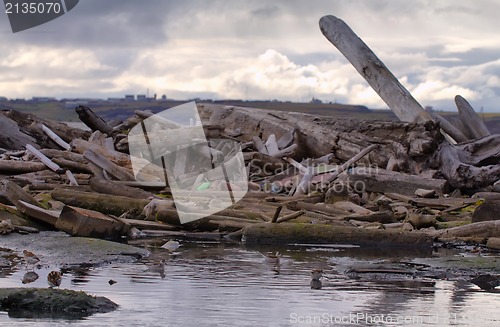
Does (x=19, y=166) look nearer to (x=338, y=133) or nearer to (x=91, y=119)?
(x=91, y=119)

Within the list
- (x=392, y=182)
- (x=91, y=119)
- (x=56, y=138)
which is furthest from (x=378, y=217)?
(x=91, y=119)

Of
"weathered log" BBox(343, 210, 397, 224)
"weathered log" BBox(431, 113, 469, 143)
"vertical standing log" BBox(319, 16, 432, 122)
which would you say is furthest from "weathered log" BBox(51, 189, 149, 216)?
"weathered log" BBox(431, 113, 469, 143)

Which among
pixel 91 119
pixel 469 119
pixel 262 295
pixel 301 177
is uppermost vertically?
pixel 91 119

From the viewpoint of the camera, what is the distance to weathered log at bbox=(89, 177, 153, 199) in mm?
17656

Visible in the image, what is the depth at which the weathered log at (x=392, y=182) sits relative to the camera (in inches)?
760

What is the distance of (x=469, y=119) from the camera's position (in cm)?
2397

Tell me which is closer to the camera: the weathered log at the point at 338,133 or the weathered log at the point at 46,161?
the weathered log at the point at 46,161

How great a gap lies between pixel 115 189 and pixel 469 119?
33.7 ft

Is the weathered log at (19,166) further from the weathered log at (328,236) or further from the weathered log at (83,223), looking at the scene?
the weathered log at (328,236)

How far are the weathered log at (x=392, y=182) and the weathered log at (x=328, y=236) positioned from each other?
4.37 metres

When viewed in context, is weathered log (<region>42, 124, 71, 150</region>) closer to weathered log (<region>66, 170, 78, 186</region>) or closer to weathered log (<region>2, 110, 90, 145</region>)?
weathered log (<region>2, 110, 90, 145</region>)

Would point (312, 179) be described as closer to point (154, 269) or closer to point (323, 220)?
point (323, 220)

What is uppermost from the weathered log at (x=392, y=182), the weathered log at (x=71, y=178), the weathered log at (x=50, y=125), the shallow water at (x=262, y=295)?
the weathered log at (x=50, y=125)

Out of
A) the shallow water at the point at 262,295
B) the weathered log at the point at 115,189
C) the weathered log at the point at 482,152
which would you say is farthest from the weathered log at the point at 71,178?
the weathered log at the point at 482,152
